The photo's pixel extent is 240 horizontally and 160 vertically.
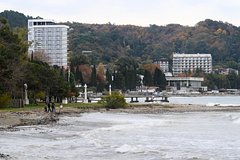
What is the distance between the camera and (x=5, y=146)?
24078mm

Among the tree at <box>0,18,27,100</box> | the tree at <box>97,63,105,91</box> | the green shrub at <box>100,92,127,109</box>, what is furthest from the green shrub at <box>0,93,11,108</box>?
the tree at <box>97,63,105,91</box>

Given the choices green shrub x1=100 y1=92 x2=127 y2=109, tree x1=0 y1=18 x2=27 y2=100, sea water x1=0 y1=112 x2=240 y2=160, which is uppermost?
tree x1=0 y1=18 x2=27 y2=100

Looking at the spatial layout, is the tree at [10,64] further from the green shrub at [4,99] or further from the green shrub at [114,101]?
the green shrub at [114,101]

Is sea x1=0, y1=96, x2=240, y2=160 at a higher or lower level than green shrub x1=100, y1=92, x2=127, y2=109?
lower

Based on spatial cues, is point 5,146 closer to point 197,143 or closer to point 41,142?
point 41,142

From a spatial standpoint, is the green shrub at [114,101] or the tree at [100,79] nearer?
the green shrub at [114,101]

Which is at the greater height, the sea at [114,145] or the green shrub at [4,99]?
the green shrub at [4,99]

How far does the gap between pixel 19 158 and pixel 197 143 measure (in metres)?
10.4

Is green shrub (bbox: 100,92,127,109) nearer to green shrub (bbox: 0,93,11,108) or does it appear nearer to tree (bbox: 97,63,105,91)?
green shrub (bbox: 0,93,11,108)

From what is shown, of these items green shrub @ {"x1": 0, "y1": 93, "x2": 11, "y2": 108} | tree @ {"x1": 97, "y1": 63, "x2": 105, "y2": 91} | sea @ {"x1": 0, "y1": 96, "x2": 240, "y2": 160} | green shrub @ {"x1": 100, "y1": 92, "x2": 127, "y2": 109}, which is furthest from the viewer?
tree @ {"x1": 97, "y1": 63, "x2": 105, "y2": 91}

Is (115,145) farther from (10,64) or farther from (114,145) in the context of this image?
(10,64)

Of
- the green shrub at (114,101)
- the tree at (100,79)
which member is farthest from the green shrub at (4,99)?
the tree at (100,79)

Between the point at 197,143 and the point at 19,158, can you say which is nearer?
the point at 19,158

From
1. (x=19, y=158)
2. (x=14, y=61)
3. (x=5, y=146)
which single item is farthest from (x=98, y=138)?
(x=14, y=61)
